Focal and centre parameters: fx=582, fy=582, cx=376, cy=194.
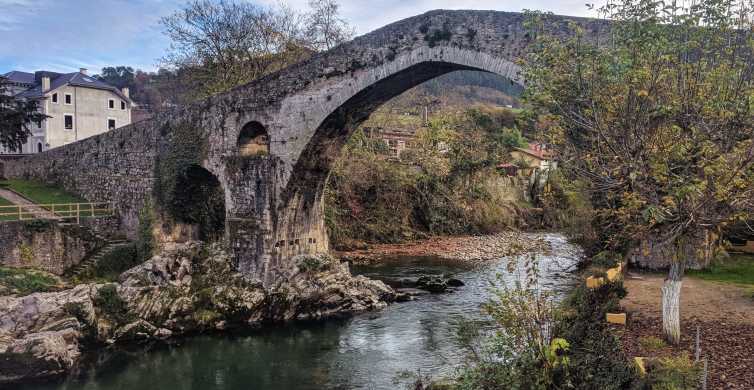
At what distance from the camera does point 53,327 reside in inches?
488

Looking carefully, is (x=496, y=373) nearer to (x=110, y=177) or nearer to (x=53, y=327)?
(x=53, y=327)

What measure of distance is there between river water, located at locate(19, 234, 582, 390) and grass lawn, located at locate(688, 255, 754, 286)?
10.8 ft

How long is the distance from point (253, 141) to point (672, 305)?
477 inches

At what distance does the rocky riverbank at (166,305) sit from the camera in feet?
38.3

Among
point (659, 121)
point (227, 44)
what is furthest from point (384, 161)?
point (659, 121)

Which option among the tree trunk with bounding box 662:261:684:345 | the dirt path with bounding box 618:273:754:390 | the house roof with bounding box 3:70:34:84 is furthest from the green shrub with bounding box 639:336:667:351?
the house roof with bounding box 3:70:34:84

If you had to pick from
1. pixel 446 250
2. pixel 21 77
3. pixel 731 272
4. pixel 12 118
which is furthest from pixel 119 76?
pixel 731 272

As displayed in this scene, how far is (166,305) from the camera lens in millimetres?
14141

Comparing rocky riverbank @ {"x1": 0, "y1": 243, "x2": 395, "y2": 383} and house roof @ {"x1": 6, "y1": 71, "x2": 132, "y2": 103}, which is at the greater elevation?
house roof @ {"x1": 6, "y1": 71, "x2": 132, "y2": 103}

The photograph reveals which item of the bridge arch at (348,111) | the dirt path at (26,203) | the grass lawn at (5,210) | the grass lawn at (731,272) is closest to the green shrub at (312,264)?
the bridge arch at (348,111)

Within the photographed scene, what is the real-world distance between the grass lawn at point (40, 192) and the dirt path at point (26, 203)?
29cm

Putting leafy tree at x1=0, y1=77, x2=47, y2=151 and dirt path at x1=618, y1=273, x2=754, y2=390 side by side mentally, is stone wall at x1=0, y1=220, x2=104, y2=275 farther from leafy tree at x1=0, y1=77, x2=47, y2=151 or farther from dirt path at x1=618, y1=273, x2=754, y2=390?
dirt path at x1=618, y1=273, x2=754, y2=390

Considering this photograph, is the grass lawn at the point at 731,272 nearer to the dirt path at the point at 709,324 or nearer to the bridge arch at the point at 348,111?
the dirt path at the point at 709,324

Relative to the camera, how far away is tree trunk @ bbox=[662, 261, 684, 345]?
827 cm
